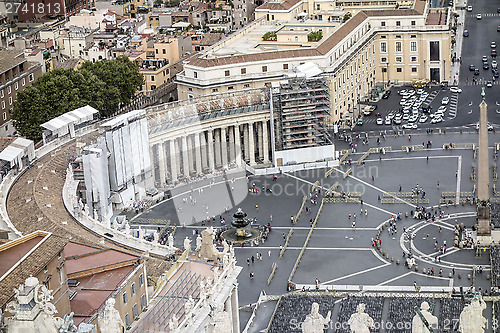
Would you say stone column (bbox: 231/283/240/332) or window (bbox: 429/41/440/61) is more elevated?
stone column (bbox: 231/283/240/332)

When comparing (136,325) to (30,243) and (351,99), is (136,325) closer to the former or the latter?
(30,243)

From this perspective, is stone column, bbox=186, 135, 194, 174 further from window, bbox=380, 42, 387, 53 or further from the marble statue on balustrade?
the marble statue on balustrade

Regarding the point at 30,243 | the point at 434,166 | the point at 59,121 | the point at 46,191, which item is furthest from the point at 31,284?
the point at 434,166

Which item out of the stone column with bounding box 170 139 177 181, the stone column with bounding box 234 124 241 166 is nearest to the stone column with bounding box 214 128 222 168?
the stone column with bounding box 234 124 241 166

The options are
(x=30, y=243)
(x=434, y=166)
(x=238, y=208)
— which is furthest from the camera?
(x=434, y=166)

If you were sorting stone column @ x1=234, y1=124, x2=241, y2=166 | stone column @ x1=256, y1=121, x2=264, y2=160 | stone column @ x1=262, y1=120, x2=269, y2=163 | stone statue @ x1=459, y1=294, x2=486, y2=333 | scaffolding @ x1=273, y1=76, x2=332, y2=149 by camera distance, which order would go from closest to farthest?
stone statue @ x1=459, y1=294, x2=486, y2=333 → scaffolding @ x1=273, y1=76, x2=332, y2=149 → stone column @ x1=234, y1=124, x2=241, y2=166 → stone column @ x1=262, y1=120, x2=269, y2=163 → stone column @ x1=256, y1=121, x2=264, y2=160

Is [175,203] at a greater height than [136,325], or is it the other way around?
[136,325]

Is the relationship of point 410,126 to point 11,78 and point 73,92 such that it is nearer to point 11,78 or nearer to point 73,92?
point 73,92
